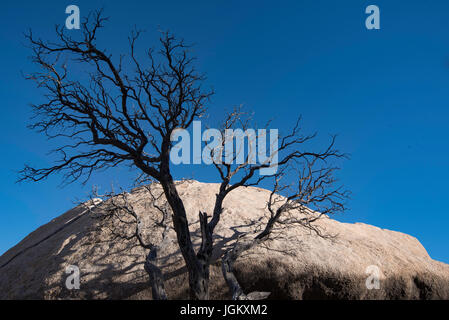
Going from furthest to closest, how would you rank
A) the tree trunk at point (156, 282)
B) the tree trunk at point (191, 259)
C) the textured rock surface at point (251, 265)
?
the textured rock surface at point (251, 265) → the tree trunk at point (156, 282) → the tree trunk at point (191, 259)

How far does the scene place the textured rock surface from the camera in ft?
39.9

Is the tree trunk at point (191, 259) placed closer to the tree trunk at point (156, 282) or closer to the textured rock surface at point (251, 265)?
the tree trunk at point (156, 282)

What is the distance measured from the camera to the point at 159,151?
1148 cm

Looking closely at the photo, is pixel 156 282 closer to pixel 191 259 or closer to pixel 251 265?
pixel 191 259

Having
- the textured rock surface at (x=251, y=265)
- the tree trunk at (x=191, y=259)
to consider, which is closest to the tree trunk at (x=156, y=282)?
the tree trunk at (x=191, y=259)

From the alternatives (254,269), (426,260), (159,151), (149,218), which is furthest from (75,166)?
(426,260)

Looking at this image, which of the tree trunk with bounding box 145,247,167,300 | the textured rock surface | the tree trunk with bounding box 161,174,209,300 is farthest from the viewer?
the textured rock surface

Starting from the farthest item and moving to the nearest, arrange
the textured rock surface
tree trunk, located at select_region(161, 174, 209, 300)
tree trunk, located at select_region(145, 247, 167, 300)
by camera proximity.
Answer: the textured rock surface → tree trunk, located at select_region(145, 247, 167, 300) → tree trunk, located at select_region(161, 174, 209, 300)

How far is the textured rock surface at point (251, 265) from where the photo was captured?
12148 millimetres

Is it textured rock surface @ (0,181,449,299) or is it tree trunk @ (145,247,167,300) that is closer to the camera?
tree trunk @ (145,247,167,300)

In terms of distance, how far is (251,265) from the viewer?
12.4 metres

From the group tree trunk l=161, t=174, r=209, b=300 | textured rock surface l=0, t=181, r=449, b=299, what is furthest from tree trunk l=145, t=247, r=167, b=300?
textured rock surface l=0, t=181, r=449, b=299

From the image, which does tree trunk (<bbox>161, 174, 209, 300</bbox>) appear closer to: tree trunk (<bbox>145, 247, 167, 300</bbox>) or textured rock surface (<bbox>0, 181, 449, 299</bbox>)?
tree trunk (<bbox>145, 247, 167, 300</bbox>)

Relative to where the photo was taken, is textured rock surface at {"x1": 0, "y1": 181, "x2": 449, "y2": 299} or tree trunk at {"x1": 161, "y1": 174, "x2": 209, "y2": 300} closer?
tree trunk at {"x1": 161, "y1": 174, "x2": 209, "y2": 300}
